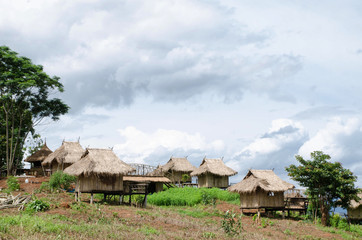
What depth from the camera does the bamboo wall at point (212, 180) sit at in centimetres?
4731

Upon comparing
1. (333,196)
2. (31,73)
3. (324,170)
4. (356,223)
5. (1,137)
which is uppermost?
(31,73)

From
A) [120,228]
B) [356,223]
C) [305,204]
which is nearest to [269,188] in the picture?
[305,204]

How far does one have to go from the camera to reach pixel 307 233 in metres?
26.0

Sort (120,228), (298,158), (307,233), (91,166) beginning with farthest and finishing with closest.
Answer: (298,158), (91,166), (307,233), (120,228)

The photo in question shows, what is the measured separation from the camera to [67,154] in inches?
1737

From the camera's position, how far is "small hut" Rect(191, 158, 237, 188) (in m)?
46.9

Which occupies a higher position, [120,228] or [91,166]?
[91,166]

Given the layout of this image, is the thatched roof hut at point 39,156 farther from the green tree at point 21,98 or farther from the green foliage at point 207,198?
the green foliage at point 207,198

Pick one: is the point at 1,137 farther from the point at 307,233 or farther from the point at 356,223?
the point at 356,223

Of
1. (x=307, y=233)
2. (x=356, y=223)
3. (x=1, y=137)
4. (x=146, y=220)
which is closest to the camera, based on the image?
(x=146, y=220)

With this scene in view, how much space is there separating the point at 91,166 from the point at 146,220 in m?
9.86

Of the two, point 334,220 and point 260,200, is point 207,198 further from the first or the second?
point 334,220

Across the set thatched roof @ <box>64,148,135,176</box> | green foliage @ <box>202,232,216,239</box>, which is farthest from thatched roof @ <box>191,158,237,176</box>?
green foliage @ <box>202,232,216,239</box>

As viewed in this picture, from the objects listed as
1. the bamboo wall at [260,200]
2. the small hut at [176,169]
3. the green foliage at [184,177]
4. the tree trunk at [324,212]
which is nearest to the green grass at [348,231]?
the tree trunk at [324,212]
